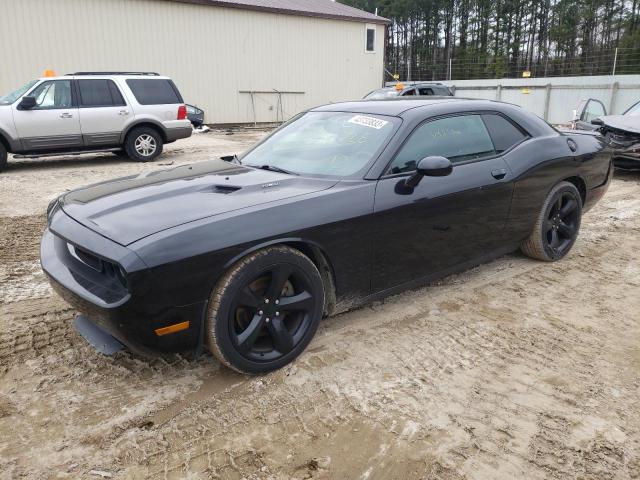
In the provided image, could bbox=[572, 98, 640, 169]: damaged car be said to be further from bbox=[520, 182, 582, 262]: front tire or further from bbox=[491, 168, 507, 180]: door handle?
bbox=[491, 168, 507, 180]: door handle

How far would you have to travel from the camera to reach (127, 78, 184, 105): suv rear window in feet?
35.9

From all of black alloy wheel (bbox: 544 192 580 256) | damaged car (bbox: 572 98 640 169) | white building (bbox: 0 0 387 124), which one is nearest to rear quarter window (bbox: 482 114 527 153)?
black alloy wheel (bbox: 544 192 580 256)

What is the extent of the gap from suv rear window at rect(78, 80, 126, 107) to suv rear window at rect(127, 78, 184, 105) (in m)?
0.38

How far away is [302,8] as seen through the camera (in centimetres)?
2192

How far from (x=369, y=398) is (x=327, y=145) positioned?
1.81 meters

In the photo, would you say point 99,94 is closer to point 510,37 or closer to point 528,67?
point 528,67

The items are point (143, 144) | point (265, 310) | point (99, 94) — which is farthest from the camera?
point (143, 144)

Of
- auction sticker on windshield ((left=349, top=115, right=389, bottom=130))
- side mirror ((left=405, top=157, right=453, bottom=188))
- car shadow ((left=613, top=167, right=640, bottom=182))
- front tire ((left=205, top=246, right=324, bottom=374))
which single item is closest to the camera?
front tire ((left=205, top=246, right=324, bottom=374))

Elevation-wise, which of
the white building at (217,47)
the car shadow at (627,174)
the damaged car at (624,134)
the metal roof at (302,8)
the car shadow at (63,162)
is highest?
the metal roof at (302,8)

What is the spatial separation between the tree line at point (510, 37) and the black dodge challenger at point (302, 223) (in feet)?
84.6

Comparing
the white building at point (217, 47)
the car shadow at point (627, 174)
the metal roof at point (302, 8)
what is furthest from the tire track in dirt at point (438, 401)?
the metal roof at point (302, 8)

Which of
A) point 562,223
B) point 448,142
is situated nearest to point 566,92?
point 562,223

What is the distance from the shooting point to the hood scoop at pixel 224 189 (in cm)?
309

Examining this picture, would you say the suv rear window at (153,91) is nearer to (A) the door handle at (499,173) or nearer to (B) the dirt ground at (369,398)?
(B) the dirt ground at (369,398)
